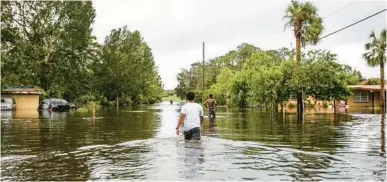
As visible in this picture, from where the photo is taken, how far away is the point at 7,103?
50719mm

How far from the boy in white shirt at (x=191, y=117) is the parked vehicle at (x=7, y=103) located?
137 feet

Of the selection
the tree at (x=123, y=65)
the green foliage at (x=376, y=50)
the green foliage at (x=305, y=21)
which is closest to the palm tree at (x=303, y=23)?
the green foliage at (x=305, y=21)

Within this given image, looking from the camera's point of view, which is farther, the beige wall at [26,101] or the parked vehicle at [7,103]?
the beige wall at [26,101]

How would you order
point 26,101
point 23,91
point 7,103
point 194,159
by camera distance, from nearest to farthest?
point 194,159 < point 7,103 < point 23,91 < point 26,101

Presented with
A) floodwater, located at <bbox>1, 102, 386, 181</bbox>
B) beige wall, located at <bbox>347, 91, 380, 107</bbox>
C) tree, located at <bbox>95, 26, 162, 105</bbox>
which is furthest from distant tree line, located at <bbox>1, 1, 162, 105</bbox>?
floodwater, located at <bbox>1, 102, 386, 181</bbox>

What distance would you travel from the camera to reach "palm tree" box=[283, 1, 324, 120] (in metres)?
41.2

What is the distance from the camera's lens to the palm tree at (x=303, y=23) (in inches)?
1622

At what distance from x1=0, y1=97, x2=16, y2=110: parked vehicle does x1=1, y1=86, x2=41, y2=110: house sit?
2429mm

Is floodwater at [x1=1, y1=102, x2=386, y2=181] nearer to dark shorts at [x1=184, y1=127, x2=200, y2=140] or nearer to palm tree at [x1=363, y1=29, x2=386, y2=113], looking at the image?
dark shorts at [x1=184, y1=127, x2=200, y2=140]

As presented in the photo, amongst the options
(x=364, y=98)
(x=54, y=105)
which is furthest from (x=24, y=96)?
(x=364, y=98)

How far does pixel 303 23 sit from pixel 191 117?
30961 mm

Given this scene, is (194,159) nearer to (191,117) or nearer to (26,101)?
(191,117)

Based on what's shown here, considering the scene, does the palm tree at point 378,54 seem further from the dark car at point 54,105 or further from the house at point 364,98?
the dark car at point 54,105

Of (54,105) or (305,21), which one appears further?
(54,105)
